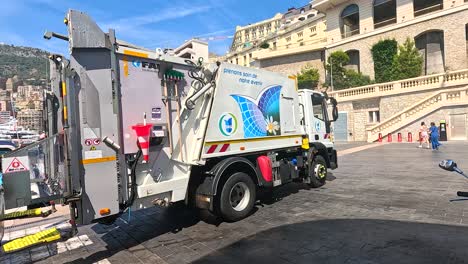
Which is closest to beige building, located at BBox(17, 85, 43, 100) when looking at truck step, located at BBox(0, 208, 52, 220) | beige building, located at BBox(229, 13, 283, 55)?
truck step, located at BBox(0, 208, 52, 220)

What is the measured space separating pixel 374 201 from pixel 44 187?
6602mm

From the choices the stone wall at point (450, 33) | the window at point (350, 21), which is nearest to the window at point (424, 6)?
the stone wall at point (450, 33)

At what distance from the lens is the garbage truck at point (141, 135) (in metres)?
4.45

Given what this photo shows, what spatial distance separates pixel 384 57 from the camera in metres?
36.5

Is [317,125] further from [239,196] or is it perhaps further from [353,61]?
[353,61]

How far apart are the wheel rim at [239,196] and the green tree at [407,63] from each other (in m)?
33.3

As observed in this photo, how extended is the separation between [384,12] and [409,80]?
17.1 meters

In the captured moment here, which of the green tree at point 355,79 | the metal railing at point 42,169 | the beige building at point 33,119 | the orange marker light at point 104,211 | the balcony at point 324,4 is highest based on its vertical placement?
the balcony at point 324,4

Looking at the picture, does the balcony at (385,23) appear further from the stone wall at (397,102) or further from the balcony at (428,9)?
the stone wall at (397,102)

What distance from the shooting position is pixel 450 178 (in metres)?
9.83

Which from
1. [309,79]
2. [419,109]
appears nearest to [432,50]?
[419,109]

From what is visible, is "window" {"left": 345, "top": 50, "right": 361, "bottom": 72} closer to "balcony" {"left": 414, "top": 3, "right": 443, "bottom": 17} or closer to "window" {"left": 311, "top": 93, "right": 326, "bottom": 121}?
"balcony" {"left": 414, "top": 3, "right": 443, "bottom": 17}

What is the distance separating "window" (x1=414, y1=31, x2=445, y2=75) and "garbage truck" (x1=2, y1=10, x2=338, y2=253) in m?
35.2

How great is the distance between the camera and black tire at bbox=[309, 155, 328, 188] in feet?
29.1
